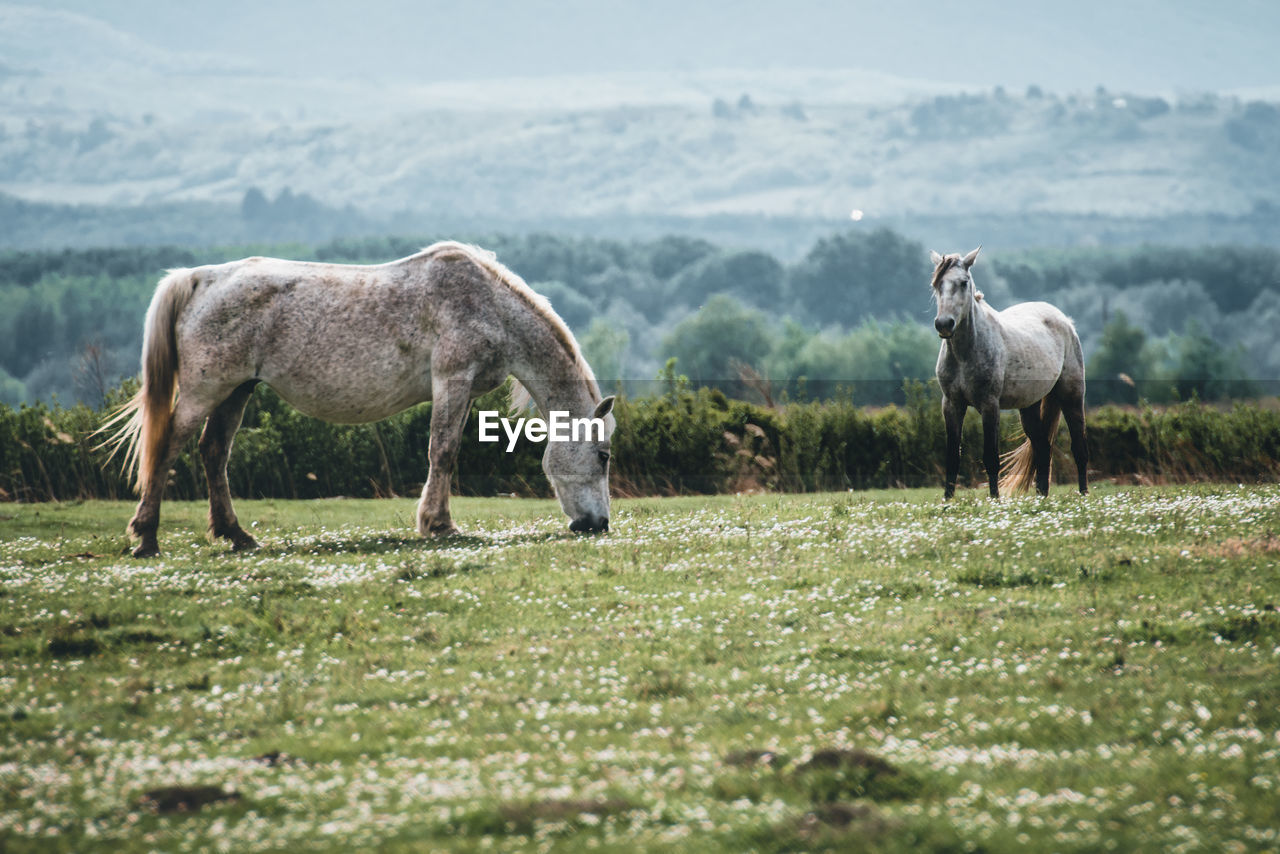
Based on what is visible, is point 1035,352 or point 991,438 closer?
point 991,438

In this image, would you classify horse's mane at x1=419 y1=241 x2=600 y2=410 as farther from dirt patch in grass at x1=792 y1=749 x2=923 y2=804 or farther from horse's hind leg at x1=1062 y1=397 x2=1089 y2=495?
dirt patch in grass at x1=792 y1=749 x2=923 y2=804

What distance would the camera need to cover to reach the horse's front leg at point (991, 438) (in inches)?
614

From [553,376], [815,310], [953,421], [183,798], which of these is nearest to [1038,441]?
[953,421]

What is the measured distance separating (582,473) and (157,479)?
17.1ft

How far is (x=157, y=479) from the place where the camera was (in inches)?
568

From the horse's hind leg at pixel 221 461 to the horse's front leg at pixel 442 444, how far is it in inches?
86.6

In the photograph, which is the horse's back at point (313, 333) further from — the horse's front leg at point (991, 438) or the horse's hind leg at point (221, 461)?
the horse's front leg at point (991, 438)

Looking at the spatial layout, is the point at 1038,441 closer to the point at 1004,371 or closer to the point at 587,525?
the point at 1004,371

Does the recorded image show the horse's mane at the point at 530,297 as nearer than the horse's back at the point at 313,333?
No

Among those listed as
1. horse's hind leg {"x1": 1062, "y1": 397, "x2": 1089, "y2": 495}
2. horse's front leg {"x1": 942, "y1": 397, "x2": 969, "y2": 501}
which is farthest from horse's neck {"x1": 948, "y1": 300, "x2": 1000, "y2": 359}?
horse's hind leg {"x1": 1062, "y1": 397, "x2": 1089, "y2": 495}

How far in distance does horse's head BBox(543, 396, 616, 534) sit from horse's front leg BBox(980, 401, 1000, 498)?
4.99 meters

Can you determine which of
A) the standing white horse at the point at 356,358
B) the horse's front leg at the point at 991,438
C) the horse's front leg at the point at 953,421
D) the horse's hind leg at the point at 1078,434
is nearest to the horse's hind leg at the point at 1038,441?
the horse's hind leg at the point at 1078,434

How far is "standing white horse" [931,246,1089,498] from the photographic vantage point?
15.3 m

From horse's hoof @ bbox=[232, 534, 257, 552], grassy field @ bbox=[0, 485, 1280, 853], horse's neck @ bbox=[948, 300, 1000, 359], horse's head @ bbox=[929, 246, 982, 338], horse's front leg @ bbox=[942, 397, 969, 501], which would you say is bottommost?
horse's hoof @ bbox=[232, 534, 257, 552]
